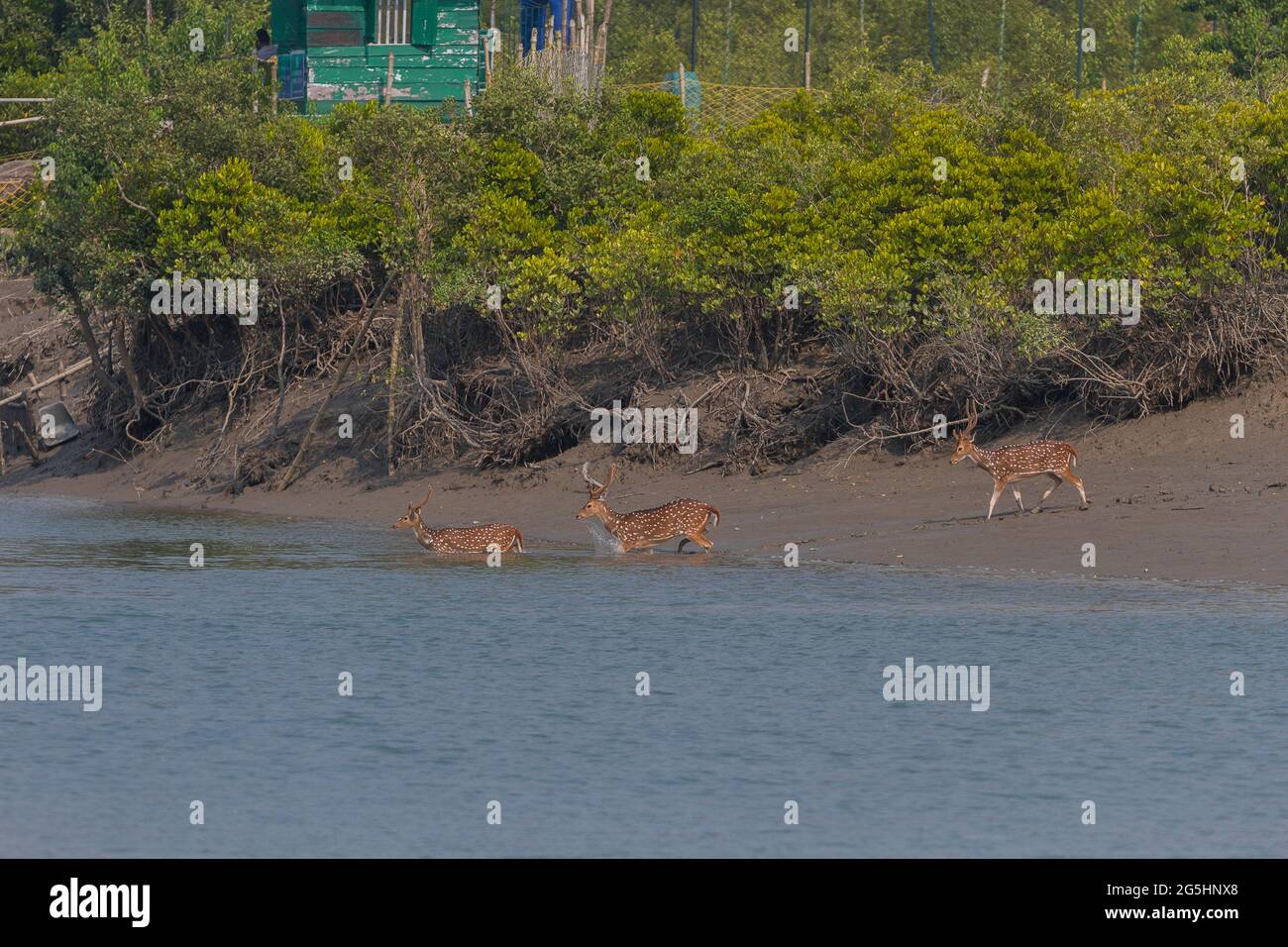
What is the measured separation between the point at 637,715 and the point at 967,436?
35.8ft

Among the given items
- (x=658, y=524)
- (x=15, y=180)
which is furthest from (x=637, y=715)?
(x=15, y=180)

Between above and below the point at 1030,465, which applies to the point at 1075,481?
below

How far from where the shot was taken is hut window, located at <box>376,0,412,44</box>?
40.3 meters

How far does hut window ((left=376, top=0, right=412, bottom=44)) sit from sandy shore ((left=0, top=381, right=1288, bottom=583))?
12353mm

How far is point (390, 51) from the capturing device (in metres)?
40.0

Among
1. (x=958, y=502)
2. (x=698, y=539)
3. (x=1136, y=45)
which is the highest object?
(x=1136, y=45)

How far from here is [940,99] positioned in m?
33.9

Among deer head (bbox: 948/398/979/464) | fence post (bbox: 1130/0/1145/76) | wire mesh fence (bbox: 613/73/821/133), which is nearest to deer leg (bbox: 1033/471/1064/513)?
deer head (bbox: 948/398/979/464)

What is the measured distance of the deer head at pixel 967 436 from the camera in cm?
2402

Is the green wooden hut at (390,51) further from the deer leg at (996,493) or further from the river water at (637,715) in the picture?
the deer leg at (996,493)

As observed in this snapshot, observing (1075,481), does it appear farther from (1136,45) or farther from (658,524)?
(1136,45)

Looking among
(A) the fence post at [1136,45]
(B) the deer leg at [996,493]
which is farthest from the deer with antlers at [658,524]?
(A) the fence post at [1136,45]
